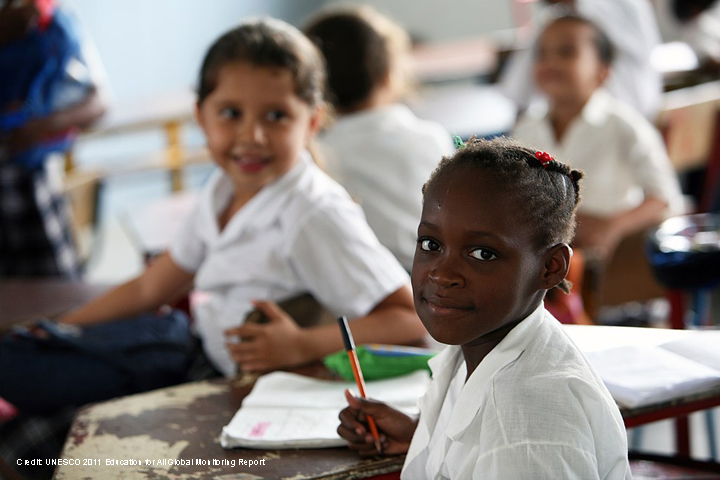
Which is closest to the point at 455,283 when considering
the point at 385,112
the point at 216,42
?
the point at 216,42

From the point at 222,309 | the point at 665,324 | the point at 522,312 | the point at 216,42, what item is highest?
the point at 216,42

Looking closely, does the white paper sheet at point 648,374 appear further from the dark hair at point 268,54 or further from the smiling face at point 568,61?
the smiling face at point 568,61

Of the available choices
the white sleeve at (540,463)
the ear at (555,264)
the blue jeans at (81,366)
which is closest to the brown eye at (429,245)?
the ear at (555,264)

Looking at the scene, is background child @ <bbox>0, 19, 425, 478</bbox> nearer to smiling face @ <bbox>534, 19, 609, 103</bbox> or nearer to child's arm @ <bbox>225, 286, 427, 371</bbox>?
child's arm @ <bbox>225, 286, 427, 371</bbox>

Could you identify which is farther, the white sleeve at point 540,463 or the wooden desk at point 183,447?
the wooden desk at point 183,447

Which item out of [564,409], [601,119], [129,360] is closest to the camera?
[564,409]

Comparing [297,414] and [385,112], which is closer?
[297,414]

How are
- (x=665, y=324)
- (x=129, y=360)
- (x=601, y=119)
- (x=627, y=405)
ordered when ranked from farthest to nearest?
(x=665, y=324) → (x=601, y=119) → (x=129, y=360) → (x=627, y=405)

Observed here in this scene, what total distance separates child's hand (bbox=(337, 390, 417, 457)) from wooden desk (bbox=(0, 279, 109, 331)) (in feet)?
3.14

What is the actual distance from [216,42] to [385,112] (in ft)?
2.35

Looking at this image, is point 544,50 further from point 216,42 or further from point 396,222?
point 216,42

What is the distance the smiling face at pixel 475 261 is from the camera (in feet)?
3.05

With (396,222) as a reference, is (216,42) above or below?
above

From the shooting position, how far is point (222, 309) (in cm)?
166
